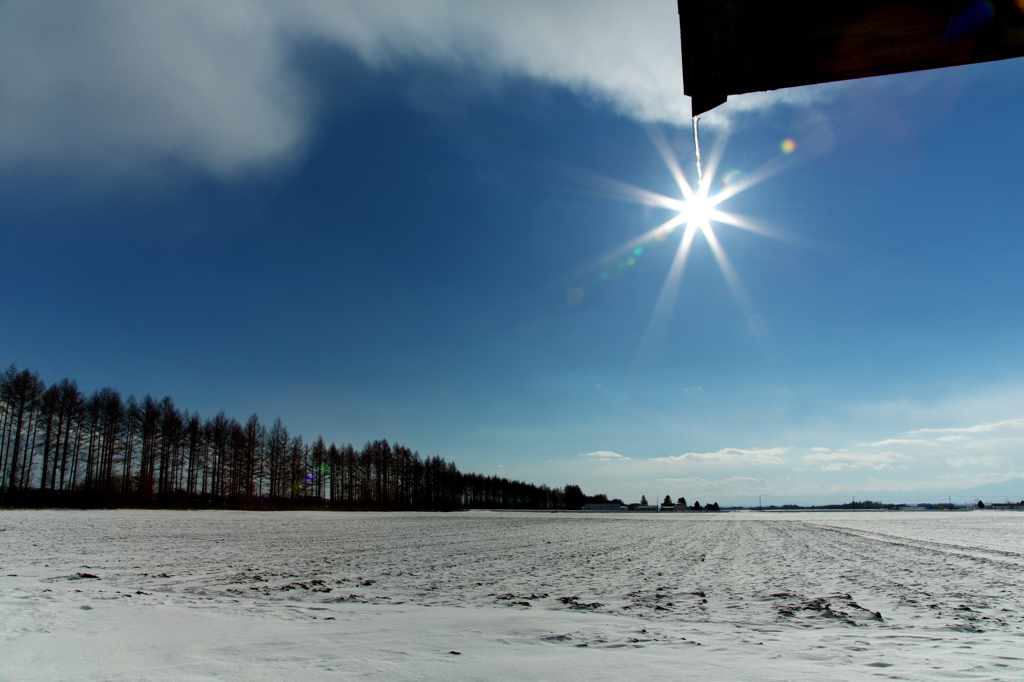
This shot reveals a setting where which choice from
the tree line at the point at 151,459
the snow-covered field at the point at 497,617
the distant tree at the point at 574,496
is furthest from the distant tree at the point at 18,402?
the distant tree at the point at 574,496

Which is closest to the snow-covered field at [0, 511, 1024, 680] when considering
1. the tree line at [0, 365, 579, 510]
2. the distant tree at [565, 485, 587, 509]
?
the tree line at [0, 365, 579, 510]

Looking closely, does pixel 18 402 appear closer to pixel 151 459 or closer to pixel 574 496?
pixel 151 459

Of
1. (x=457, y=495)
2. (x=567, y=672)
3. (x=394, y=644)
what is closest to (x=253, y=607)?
(x=394, y=644)

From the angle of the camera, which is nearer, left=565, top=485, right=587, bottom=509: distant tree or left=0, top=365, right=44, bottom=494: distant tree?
left=0, top=365, right=44, bottom=494: distant tree

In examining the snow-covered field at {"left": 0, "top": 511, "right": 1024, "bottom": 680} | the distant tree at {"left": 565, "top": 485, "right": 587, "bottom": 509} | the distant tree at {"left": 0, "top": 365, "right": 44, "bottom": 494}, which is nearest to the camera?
the snow-covered field at {"left": 0, "top": 511, "right": 1024, "bottom": 680}

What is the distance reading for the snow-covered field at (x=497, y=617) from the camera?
19.4ft

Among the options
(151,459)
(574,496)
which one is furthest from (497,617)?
(574,496)

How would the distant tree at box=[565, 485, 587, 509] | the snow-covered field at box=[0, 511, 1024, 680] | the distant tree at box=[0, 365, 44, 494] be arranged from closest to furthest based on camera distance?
1. the snow-covered field at box=[0, 511, 1024, 680]
2. the distant tree at box=[0, 365, 44, 494]
3. the distant tree at box=[565, 485, 587, 509]

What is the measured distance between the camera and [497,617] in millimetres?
8680

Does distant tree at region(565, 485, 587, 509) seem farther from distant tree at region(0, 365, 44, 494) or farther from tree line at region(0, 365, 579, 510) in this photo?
distant tree at region(0, 365, 44, 494)

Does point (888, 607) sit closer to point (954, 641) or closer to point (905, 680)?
point (954, 641)

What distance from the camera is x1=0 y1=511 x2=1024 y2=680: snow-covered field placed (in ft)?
19.4

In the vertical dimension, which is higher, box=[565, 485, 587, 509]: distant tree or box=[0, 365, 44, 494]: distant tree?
box=[0, 365, 44, 494]: distant tree

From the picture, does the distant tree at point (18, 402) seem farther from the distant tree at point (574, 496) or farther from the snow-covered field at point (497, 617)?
the distant tree at point (574, 496)
